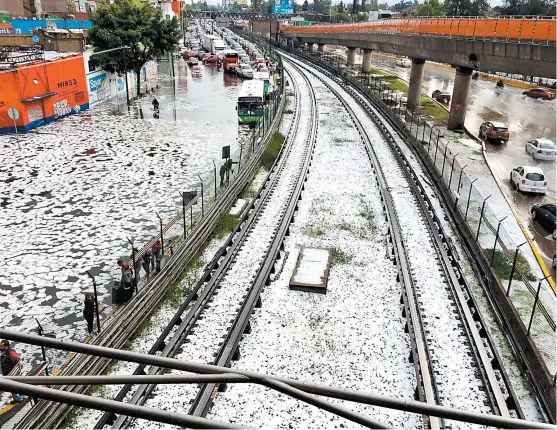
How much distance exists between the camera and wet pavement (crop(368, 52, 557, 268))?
22047mm

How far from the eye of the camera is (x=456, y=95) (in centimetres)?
3500

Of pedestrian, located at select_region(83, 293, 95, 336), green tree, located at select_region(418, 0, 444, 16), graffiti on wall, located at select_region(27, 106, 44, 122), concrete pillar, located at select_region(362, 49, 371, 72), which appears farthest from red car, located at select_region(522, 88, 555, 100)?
green tree, located at select_region(418, 0, 444, 16)

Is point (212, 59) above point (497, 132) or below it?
above

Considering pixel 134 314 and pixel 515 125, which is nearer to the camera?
pixel 134 314

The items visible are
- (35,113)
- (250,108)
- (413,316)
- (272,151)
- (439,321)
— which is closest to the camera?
(413,316)

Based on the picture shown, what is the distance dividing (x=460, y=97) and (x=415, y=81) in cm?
920

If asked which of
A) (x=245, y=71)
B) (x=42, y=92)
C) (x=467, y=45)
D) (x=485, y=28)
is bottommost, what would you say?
(x=245, y=71)

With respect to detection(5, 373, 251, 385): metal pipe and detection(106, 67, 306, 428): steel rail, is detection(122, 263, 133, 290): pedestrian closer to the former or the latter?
detection(106, 67, 306, 428): steel rail

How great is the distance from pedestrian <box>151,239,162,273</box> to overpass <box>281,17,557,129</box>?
65.2ft

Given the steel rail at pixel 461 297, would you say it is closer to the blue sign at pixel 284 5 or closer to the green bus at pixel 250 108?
the green bus at pixel 250 108

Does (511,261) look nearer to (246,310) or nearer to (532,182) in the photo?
(246,310)

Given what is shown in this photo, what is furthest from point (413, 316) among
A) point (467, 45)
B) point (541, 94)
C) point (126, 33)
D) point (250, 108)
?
point (541, 94)

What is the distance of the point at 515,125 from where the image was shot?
39.6 m

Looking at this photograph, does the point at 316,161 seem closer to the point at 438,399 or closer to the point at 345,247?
the point at 345,247
